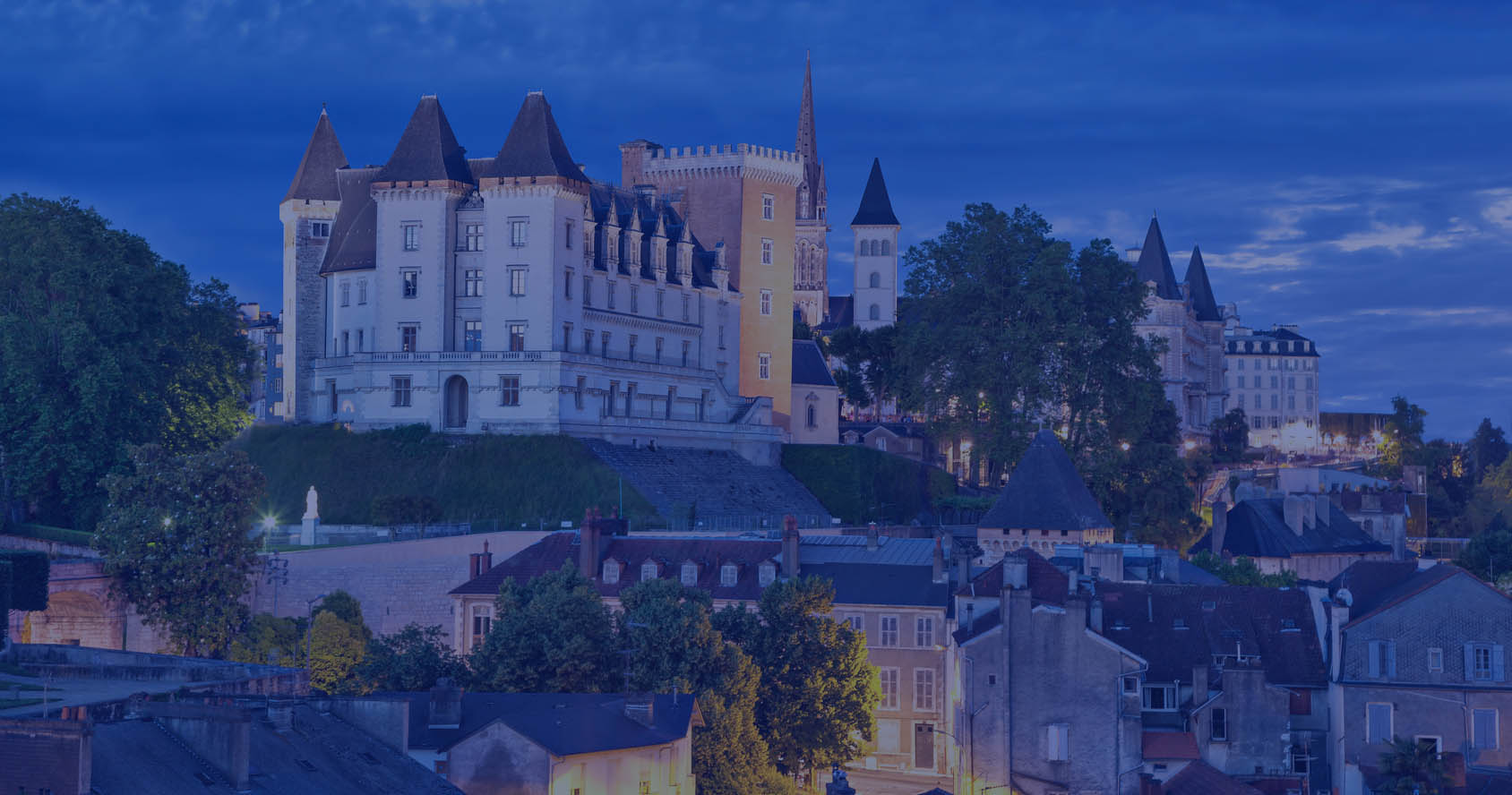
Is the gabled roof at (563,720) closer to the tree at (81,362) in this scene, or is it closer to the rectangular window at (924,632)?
the rectangular window at (924,632)

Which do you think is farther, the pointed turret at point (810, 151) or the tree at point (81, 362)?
the pointed turret at point (810, 151)

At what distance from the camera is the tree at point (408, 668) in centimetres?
4372

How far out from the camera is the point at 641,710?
39531mm

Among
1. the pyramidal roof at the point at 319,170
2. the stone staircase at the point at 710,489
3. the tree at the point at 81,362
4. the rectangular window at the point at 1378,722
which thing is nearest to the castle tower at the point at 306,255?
the pyramidal roof at the point at 319,170

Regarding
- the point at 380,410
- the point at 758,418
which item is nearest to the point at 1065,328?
the point at 758,418

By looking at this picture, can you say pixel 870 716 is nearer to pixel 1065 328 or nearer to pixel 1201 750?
pixel 1201 750

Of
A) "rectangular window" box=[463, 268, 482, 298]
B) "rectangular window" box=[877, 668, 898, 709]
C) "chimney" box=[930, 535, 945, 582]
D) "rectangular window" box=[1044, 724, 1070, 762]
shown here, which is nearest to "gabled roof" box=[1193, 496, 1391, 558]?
"chimney" box=[930, 535, 945, 582]

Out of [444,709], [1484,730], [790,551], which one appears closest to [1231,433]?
[790,551]

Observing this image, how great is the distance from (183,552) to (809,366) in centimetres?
5023

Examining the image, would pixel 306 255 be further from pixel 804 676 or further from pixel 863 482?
pixel 804 676

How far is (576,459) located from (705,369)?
1618 cm

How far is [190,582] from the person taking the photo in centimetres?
5303

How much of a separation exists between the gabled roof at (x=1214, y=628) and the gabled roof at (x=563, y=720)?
13.6 meters

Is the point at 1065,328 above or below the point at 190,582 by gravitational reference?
above
